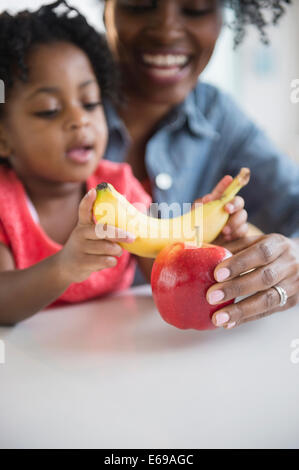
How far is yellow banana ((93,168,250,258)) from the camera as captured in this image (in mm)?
455

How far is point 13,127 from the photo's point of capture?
2.15 ft

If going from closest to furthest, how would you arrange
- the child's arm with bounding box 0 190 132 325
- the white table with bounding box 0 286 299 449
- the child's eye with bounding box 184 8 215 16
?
the white table with bounding box 0 286 299 449
the child's arm with bounding box 0 190 132 325
the child's eye with bounding box 184 8 215 16

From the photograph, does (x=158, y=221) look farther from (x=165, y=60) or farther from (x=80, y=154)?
(x=165, y=60)

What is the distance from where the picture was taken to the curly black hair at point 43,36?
643 millimetres

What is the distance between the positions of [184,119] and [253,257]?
18.9 inches

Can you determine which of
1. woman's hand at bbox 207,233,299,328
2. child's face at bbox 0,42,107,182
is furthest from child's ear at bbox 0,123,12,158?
woman's hand at bbox 207,233,299,328

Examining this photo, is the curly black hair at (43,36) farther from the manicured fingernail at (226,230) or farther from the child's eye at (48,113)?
the manicured fingernail at (226,230)

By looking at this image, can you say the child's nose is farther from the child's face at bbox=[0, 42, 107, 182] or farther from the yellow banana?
the yellow banana

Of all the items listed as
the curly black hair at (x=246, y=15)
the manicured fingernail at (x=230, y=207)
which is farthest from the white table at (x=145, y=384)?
the curly black hair at (x=246, y=15)

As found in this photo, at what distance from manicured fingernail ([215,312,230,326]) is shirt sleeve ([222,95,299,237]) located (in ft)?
1.15

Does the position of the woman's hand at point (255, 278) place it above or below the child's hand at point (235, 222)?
below

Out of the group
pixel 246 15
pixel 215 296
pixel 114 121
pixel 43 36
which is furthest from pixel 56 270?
pixel 246 15

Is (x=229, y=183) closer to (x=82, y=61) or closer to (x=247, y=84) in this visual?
(x=82, y=61)

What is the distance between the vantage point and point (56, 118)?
586 mm
